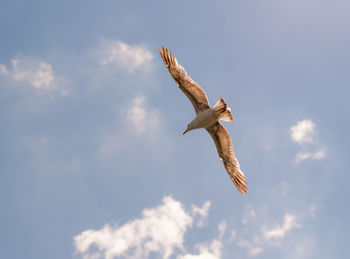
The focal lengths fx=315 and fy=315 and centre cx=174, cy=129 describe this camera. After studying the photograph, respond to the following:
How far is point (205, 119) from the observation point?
17.2m

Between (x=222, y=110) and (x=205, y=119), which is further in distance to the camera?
(x=205, y=119)

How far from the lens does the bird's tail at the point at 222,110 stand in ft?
54.1

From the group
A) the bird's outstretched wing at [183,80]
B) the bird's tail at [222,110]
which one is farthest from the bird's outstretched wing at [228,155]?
the bird's outstretched wing at [183,80]

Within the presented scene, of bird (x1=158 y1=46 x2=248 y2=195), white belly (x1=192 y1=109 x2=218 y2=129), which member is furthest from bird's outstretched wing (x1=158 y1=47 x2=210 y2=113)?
white belly (x1=192 y1=109 x2=218 y2=129)

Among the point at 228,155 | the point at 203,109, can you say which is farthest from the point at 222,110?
the point at 228,155

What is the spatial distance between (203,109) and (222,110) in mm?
1122

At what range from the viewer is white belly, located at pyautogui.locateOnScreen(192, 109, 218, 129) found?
1688 cm

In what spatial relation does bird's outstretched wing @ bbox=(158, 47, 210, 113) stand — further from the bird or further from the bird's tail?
the bird's tail

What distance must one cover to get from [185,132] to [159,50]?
5306 millimetres

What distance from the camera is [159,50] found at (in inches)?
659

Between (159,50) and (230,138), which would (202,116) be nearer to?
(230,138)

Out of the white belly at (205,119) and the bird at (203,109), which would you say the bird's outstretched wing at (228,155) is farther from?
the white belly at (205,119)

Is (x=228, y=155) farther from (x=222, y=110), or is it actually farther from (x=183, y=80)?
(x=183, y=80)

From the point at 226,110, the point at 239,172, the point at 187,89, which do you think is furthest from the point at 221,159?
the point at 187,89
